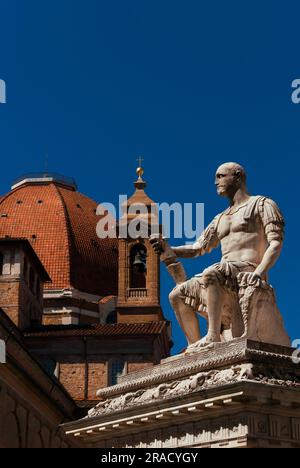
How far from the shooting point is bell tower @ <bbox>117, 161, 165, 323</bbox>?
68500mm

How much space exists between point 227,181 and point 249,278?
1.80 m

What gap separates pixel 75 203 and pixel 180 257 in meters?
73.6

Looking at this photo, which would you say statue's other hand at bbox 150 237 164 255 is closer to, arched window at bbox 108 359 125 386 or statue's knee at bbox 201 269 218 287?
statue's knee at bbox 201 269 218 287

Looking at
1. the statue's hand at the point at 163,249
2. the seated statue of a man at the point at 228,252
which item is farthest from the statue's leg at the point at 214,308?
the statue's hand at the point at 163,249

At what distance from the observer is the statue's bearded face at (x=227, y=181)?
50.8 ft

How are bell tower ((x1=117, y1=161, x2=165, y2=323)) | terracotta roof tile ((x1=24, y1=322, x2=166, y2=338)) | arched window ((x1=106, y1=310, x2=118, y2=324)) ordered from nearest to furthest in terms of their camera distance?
terracotta roof tile ((x1=24, y1=322, x2=166, y2=338)) → bell tower ((x1=117, y1=161, x2=165, y2=323)) → arched window ((x1=106, y1=310, x2=118, y2=324))

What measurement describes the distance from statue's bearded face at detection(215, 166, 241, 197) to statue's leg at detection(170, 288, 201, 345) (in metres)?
1.67

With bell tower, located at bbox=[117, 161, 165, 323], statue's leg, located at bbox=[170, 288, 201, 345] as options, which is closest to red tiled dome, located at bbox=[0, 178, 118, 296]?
bell tower, located at bbox=[117, 161, 165, 323]

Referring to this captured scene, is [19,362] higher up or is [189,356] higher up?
[19,362]

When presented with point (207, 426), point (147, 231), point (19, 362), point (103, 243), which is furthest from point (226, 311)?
point (103, 243)

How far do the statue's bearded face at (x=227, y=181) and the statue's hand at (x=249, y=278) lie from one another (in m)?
1.60

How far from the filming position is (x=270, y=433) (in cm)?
1295

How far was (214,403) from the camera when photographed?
1302 centimetres

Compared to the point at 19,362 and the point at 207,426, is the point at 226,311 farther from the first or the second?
the point at 19,362
